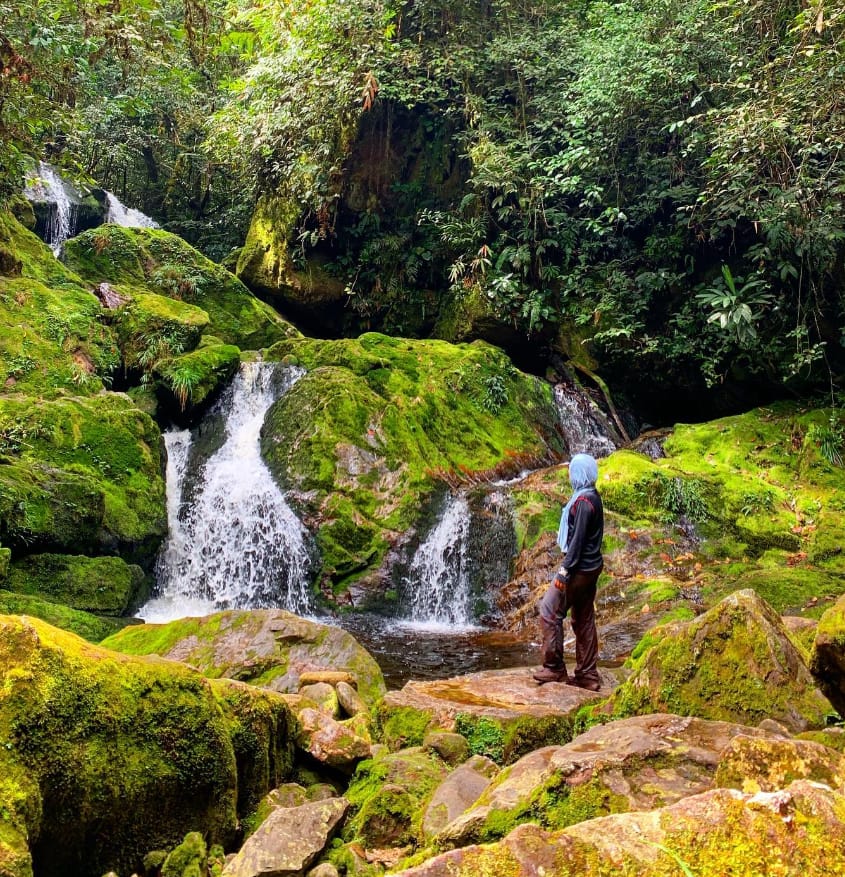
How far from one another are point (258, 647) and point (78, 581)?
12.0 ft

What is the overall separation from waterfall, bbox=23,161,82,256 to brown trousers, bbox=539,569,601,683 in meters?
16.6

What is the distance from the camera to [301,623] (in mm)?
6031

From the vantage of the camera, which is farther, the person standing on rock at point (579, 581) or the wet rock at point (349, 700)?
the person standing on rock at point (579, 581)

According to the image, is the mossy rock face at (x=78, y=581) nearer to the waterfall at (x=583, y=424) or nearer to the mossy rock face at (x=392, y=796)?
the mossy rock face at (x=392, y=796)

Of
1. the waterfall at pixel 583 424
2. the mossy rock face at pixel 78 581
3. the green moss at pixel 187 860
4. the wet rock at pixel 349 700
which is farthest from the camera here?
the waterfall at pixel 583 424

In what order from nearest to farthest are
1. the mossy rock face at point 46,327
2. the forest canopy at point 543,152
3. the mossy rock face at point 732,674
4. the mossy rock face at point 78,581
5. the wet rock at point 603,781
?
the wet rock at point 603,781 → the mossy rock face at point 732,674 → the mossy rock face at point 78,581 → the forest canopy at point 543,152 → the mossy rock face at point 46,327

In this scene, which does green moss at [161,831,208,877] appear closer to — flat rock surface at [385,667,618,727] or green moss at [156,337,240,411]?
flat rock surface at [385,667,618,727]

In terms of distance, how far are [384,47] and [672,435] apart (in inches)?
438

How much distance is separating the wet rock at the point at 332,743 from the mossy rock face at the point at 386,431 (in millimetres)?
6601

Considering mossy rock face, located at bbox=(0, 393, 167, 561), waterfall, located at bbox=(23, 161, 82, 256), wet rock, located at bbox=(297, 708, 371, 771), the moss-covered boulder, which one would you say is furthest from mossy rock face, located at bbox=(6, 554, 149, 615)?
waterfall, located at bbox=(23, 161, 82, 256)

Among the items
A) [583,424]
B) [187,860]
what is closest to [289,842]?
[187,860]

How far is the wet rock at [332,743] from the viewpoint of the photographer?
3.80 meters

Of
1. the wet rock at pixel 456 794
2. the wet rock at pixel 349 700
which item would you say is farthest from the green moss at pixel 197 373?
the wet rock at pixel 456 794

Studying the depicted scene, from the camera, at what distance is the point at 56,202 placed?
17656 mm
